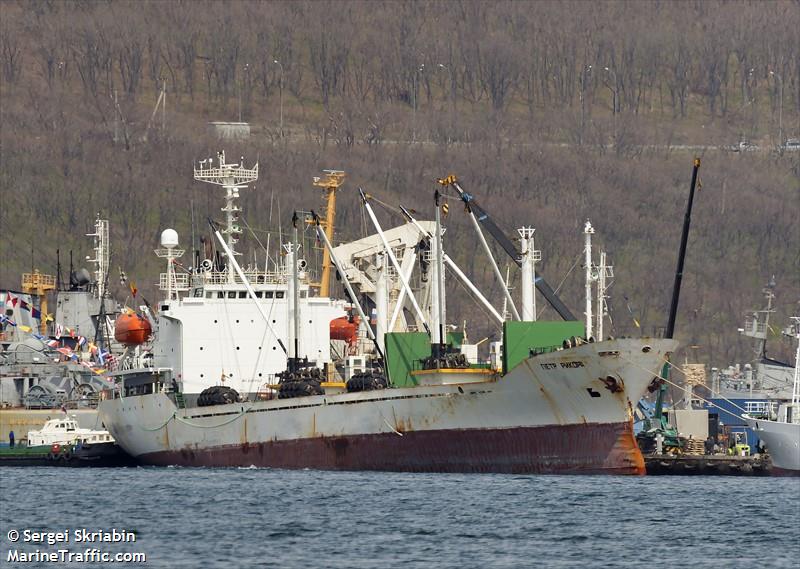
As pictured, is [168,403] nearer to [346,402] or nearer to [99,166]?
[346,402]

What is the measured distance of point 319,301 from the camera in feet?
339

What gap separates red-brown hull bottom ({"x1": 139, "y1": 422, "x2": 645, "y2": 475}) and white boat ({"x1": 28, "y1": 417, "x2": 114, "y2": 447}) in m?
14.6

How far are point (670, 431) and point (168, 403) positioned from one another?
2528 centimetres

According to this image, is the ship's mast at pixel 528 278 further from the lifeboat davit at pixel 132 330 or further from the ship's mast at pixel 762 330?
the ship's mast at pixel 762 330

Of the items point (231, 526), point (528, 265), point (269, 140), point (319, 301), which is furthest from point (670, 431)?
point (269, 140)

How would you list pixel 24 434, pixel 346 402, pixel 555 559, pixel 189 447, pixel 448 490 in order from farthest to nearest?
pixel 24 434 < pixel 189 447 < pixel 346 402 < pixel 448 490 < pixel 555 559

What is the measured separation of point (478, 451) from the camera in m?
85.2

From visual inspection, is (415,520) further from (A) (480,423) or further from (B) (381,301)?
(B) (381,301)

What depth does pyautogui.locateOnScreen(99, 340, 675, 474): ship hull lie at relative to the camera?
82.4m

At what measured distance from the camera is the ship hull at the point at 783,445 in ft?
294

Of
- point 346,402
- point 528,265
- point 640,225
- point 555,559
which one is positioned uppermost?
point 640,225

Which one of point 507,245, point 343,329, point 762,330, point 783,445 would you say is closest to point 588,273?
point 507,245

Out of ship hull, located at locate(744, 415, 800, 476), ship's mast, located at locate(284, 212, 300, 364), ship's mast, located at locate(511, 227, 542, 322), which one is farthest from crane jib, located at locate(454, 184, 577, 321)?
ship hull, located at locate(744, 415, 800, 476)

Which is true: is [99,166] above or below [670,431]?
above
